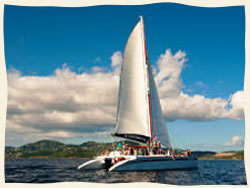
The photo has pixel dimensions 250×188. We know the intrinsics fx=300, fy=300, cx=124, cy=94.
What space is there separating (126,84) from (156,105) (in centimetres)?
269

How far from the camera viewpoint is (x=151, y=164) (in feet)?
52.5

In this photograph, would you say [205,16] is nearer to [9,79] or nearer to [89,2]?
[89,2]

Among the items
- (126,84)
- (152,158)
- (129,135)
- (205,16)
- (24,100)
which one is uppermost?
(205,16)

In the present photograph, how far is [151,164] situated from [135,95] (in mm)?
3999

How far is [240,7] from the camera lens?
1019 centimetres

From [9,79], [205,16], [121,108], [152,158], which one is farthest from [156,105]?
[9,79]

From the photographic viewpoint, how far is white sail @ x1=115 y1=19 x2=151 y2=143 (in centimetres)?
1712

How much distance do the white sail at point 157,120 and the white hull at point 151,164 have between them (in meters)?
1.39

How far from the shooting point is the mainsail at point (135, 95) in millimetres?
17109

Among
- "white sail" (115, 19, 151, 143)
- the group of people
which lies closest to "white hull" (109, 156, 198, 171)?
the group of people

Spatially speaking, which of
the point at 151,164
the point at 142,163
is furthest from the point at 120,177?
the point at 151,164

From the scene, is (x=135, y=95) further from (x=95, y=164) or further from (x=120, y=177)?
(x=120, y=177)

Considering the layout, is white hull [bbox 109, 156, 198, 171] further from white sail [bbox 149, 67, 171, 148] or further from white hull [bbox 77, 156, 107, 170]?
white hull [bbox 77, 156, 107, 170]
